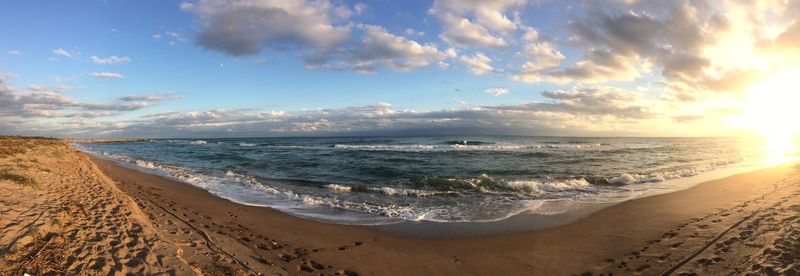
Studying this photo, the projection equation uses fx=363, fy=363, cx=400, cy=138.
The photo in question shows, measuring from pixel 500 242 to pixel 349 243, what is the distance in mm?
3209

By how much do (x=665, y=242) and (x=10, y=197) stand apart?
14357 mm

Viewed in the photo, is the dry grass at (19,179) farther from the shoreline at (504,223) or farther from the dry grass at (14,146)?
the dry grass at (14,146)

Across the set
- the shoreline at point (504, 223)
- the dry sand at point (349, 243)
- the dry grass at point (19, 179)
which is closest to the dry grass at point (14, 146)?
the dry grass at point (19, 179)

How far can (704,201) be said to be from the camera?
1143 cm

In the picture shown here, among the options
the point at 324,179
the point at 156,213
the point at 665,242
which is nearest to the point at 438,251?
the point at 665,242

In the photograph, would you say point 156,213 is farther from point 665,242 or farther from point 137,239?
point 665,242

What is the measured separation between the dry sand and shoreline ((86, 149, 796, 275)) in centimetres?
2

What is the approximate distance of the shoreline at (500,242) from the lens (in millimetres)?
6348

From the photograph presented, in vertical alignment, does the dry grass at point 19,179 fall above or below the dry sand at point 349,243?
above

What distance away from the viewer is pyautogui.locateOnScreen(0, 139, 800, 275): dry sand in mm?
5633

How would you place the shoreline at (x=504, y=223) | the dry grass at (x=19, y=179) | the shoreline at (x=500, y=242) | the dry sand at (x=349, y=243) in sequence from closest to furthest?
the dry sand at (x=349, y=243), the shoreline at (x=500, y=242), the shoreline at (x=504, y=223), the dry grass at (x=19, y=179)

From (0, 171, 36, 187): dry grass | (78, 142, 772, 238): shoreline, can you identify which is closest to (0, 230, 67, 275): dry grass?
(78, 142, 772, 238): shoreline

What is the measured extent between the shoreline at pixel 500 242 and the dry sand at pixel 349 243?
21 mm

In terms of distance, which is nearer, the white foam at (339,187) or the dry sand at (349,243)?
the dry sand at (349,243)
